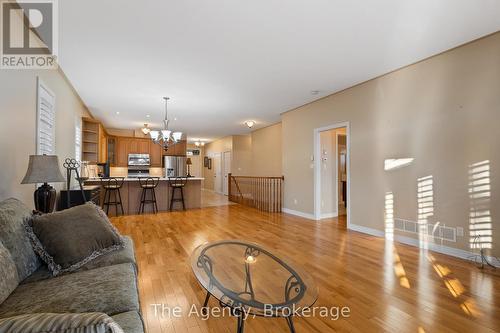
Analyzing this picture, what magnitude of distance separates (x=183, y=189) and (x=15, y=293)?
18.4ft

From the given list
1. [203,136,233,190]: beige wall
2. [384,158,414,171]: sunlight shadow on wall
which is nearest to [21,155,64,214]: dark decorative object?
[384,158,414,171]: sunlight shadow on wall

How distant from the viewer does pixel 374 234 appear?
4168mm

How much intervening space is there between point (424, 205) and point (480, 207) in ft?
2.07

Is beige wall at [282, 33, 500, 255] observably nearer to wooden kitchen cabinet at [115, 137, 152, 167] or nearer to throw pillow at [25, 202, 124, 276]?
throw pillow at [25, 202, 124, 276]

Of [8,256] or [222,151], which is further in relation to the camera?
[222,151]

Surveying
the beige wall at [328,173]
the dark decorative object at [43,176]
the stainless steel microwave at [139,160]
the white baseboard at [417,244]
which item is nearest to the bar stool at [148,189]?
the stainless steel microwave at [139,160]

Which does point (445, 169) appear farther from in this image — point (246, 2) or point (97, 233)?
point (97, 233)

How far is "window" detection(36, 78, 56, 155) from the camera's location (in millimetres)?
2869

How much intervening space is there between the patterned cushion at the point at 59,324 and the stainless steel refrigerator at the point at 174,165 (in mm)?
8657

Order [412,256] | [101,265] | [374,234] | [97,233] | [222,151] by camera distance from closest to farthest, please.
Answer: [101,265], [97,233], [412,256], [374,234], [222,151]

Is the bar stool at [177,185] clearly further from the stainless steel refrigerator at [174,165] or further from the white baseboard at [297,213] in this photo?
the white baseboard at [297,213]

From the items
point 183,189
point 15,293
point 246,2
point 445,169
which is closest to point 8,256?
point 15,293

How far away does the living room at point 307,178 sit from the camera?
1.64 m

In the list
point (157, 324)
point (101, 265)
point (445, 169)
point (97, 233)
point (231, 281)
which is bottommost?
point (157, 324)
